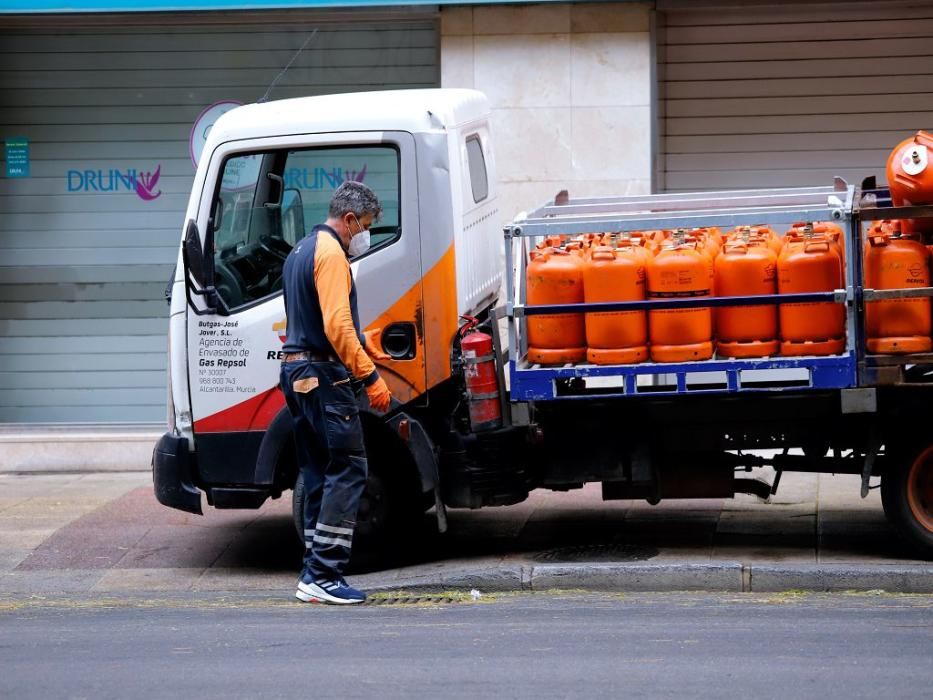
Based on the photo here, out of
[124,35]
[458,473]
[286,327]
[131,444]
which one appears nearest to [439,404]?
[458,473]

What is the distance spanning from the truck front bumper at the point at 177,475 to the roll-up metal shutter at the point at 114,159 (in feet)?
13.9

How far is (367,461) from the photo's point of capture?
7484mm

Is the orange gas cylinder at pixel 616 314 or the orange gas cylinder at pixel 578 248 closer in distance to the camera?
the orange gas cylinder at pixel 616 314

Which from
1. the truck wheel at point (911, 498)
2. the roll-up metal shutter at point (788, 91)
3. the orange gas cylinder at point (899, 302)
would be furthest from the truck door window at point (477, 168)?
the roll-up metal shutter at point (788, 91)

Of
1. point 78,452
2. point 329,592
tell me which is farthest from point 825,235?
point 78,452

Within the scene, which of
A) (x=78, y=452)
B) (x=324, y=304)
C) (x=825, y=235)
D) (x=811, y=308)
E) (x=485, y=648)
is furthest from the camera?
(x=78, y=452)

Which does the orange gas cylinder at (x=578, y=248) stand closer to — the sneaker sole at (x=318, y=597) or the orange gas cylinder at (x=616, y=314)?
the orange gas cylinder at (x=616, y=314)

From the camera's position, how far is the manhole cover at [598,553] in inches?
303

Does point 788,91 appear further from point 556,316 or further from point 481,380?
point 481,380

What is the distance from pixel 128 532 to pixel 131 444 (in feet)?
7.67

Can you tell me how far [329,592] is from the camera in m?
7.07

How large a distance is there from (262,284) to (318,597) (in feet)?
5.46

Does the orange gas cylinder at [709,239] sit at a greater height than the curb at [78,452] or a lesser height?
greater

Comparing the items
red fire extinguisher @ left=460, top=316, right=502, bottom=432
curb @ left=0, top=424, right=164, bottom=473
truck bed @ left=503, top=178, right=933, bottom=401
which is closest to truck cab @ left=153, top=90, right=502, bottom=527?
red fire extinguisher @ left=460, top=316, right=502, bottom=432
